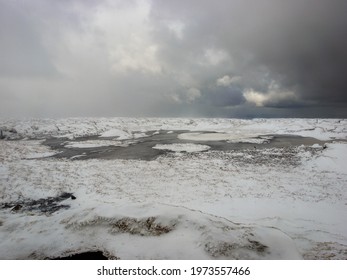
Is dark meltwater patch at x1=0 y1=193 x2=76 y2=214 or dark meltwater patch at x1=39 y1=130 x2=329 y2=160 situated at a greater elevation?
dark meltwater patch at x1=39 y1=130 x2=329 y2=160

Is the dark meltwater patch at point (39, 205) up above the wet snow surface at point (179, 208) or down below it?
below

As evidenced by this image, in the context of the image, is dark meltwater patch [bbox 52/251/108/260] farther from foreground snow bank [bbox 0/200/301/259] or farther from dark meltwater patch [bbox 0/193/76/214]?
dark meltwater patch [bbox 0/193/76/214]

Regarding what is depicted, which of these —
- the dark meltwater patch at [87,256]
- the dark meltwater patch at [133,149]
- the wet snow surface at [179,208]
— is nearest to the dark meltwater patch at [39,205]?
A: the wet snow surface at [179,208]

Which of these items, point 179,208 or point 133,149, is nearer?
point 179,208

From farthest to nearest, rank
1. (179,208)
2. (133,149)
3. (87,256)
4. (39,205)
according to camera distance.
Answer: (133,149)
(39,205)
(179,208)
(87,256)

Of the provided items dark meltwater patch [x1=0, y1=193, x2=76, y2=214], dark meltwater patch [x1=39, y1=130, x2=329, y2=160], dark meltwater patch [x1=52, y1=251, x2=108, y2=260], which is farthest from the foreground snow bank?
dark meltwater patch [x1=39, y1=130, x2=329, y2=160]

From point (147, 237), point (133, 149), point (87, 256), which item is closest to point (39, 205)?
point (87, 256)

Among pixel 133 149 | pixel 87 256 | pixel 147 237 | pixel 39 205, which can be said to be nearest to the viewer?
pixel 87 256

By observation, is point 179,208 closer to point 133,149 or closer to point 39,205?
point 39,205

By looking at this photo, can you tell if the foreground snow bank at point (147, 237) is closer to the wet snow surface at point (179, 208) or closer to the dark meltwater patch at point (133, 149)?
the wet snow surface at point (179, 208)

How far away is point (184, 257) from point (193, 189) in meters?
11.0

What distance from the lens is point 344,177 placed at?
22172mm

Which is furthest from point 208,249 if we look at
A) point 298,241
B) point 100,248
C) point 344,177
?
point 344,177
